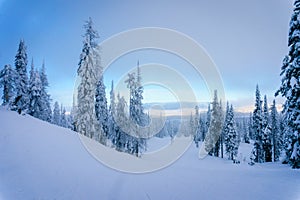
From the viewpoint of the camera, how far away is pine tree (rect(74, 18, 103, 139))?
25.0 m

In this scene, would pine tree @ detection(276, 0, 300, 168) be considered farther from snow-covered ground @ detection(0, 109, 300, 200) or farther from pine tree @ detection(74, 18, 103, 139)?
pine tree @ detection(74, 18, 103, 139)

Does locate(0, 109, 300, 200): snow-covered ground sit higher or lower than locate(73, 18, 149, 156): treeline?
lower

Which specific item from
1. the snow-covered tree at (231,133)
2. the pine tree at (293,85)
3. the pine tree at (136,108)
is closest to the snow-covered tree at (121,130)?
the pine tree at (136,108)

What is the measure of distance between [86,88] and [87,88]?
0.12 metres

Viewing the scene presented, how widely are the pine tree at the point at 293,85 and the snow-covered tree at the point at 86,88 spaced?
20.2 metres

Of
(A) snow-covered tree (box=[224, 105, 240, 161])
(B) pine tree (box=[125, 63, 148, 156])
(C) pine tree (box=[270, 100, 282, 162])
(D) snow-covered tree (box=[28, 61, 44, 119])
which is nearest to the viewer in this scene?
(B) pine tree (box=[125, 63, 148, 156])

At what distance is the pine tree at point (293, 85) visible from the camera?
43.0 ft

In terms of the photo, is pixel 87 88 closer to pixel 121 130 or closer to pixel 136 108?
pixel 136 108

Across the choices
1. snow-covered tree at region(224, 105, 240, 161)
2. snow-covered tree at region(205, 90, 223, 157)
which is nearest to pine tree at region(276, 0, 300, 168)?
snow-covered tree at region(205, 90, 223, 157)

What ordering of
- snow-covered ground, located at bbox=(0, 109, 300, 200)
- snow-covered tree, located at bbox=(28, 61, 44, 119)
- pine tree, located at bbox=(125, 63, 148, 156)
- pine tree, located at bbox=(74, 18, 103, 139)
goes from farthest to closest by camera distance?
snow-covered tree, located at bbox=(28, 61, 44, 119) → pine tree, located at bbox=(125, 63, 148, 156) → pine tree, located at bbox=(74, 18, 103, 139) → snow-covered ground, located at bbox=(0, 109, 300, 200)

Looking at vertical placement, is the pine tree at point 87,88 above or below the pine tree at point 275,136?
above

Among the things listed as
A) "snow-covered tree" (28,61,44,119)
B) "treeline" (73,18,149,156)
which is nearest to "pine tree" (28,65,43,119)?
"snow-covered tree" (28,61,44,119)

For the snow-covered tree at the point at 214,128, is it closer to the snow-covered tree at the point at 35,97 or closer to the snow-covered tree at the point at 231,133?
the snow-covered tree at the point at 231,133

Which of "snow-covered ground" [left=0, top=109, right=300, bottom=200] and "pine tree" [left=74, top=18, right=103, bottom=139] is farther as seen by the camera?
"pine tree" [left=74, top=18, right=103, bottom=139]
